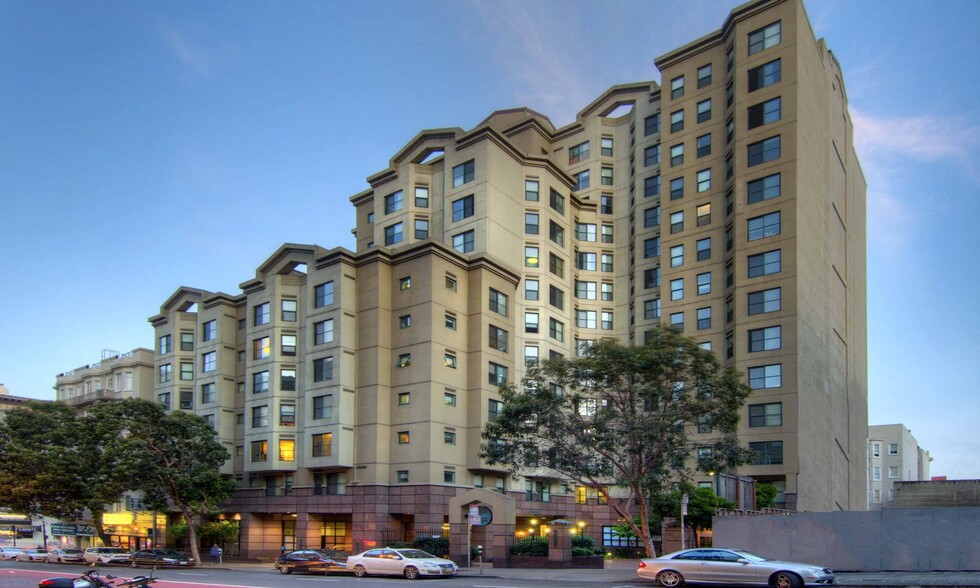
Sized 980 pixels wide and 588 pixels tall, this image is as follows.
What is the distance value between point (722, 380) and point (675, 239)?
29.0m

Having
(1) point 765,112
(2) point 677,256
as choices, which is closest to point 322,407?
(2) point 677,256

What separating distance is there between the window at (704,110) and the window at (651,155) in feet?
19.7

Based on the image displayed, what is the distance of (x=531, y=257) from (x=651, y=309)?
10789 millimetres

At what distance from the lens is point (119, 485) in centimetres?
5103

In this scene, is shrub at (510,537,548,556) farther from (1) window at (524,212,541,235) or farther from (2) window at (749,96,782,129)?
(2) window at (749,96,782,129)

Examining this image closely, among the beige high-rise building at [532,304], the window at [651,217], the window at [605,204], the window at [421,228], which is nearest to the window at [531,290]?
the beige high-rise building at [532,304]

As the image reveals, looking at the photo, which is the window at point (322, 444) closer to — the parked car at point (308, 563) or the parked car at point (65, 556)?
the parked car at point (308, 563)

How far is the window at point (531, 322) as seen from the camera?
61750 mm

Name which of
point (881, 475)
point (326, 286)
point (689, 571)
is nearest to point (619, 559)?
point (689, 571)

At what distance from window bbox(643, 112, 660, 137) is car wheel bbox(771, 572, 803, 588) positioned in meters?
49.2

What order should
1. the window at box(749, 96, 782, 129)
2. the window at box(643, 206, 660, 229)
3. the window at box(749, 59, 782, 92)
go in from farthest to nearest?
the window at box(643, 206, 660, 229) < the window at box(749, 59, 782, 92) < the window at box(749, 96, 782, 129)

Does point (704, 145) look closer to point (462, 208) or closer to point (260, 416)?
point (462, 208)

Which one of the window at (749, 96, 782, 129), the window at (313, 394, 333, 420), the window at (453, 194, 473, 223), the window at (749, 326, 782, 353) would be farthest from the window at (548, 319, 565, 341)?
the window at (749, 96, 782, 129)

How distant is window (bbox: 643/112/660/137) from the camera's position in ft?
223
